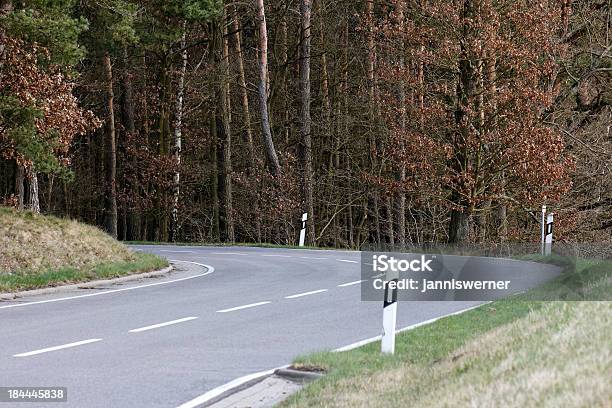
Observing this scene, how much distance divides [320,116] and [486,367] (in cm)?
3520

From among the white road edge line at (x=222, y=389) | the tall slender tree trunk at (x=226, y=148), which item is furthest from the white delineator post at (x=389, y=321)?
the tall slender tree trunk at (x=226, y=148)

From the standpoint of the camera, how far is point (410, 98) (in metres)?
32.6

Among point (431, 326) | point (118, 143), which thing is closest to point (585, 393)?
point (431, 326)

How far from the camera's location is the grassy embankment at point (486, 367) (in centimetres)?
673

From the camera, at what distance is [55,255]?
71.5ft

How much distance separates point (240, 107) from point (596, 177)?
17841 millimetres

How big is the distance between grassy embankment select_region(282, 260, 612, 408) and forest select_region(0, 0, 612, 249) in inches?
589

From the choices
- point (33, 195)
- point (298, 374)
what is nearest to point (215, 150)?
point (33, 195)

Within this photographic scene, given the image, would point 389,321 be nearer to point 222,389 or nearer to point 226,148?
point 222,389

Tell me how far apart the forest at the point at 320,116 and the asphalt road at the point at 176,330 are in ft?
26.5

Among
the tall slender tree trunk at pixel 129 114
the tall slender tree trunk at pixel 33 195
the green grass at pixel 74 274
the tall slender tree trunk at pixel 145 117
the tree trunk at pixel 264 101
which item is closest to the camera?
the green grass at pixel 74 274

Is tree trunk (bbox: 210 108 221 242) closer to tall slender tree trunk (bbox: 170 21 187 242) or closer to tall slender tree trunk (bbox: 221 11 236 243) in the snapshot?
tall slender tree trunk (bbox: 221 11 236 243)

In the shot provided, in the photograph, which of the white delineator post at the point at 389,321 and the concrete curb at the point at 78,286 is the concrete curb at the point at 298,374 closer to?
the white delineator post at the point at 389,321

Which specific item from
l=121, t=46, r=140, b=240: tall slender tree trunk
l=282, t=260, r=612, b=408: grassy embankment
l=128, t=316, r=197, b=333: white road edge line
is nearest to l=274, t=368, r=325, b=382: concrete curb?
l=282, t=260, r=612, b=408: grassy embankment
